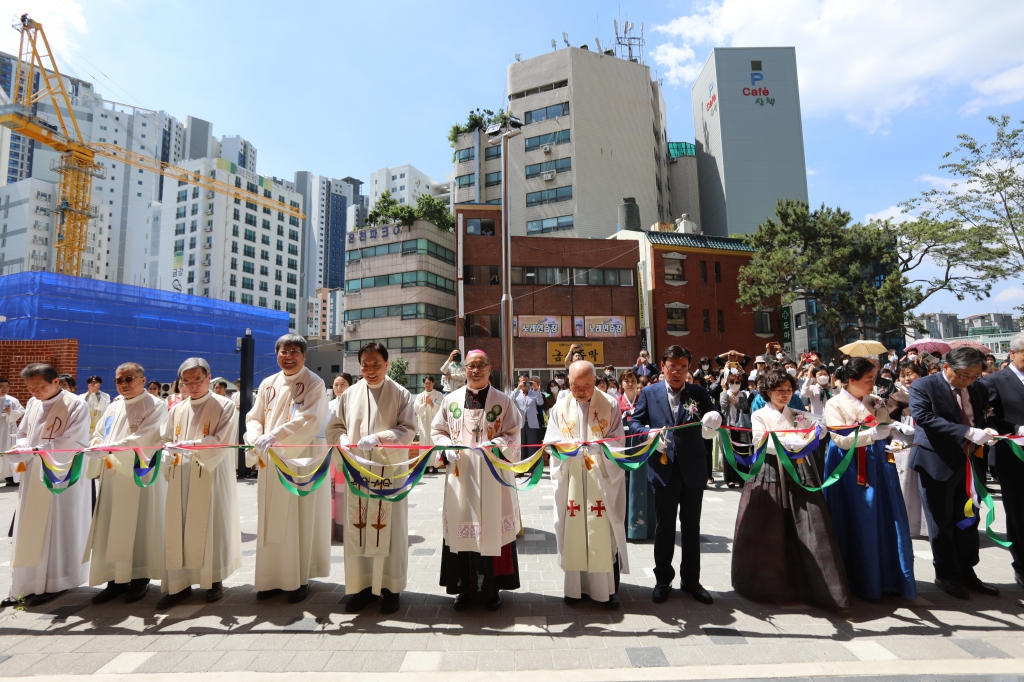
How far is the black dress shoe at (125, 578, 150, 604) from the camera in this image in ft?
15.0

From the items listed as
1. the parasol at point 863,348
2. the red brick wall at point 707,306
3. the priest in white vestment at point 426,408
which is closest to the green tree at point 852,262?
the red brick wall at point 707,306

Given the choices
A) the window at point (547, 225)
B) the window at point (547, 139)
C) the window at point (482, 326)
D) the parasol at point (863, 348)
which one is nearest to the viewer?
the parasol at point (863, 348)

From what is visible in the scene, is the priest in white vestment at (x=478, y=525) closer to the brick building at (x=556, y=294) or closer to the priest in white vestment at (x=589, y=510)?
the priest in white vestment at (x=589, y=510)

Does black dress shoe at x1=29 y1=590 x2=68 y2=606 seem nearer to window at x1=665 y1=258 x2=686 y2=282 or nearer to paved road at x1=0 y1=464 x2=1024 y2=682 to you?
paved road at x1=0 y1=464 x2=1024 y2=682

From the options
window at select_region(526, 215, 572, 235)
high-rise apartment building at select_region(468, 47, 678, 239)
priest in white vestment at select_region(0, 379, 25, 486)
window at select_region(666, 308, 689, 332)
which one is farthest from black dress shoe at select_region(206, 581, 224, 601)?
window at select_region(526, 215, 572, 235)

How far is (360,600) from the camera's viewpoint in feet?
14.4

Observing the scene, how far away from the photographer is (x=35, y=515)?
15.3ft

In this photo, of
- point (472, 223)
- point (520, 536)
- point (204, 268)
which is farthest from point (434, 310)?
point (204, 268)

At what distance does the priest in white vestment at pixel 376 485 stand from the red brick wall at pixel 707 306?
3030cm

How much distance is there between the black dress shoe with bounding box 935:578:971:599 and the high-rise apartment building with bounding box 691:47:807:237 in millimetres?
51593

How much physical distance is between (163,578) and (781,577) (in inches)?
193

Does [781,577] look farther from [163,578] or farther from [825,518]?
[163,578]

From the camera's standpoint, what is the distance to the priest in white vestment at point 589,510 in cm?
431

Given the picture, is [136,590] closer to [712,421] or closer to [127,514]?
[127,514]
